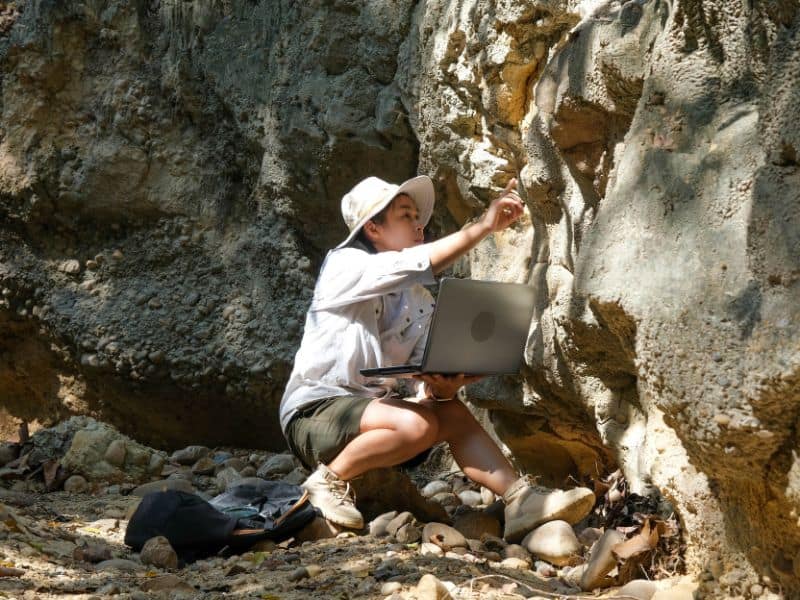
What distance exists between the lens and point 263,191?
Answer: 16.5 feet

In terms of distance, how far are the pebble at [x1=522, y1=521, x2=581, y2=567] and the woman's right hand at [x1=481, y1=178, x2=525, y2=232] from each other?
926 millimetres

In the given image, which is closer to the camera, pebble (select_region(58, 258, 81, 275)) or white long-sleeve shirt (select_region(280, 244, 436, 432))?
white long-sleeve shirt (select_region(280, 244, 436, 432))

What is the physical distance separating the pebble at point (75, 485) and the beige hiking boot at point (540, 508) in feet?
6.34

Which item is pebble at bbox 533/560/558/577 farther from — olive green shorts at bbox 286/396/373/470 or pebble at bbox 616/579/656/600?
olive green shorts at bbox 286/396/373/470

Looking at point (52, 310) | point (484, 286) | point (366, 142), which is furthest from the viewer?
point (52, 310)

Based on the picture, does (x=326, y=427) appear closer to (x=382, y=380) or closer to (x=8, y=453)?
(x=382, y=380)

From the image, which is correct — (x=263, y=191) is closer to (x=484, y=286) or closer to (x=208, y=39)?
(x=208, y=39)

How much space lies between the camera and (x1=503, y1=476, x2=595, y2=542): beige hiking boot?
296 cm

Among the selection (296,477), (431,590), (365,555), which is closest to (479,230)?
(365,555)

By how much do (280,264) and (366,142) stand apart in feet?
2.80

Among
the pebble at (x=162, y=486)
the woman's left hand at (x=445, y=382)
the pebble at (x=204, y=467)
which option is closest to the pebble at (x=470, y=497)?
the woman's left hand at (x=445, y=382)

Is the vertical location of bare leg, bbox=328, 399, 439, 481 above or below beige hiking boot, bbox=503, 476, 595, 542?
above

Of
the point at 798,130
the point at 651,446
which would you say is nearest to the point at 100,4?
the point at 651,446

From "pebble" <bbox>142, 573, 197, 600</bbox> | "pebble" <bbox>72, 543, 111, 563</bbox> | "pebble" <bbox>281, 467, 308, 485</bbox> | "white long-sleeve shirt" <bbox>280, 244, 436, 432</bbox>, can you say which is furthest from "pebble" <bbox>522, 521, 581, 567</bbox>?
"pebble" <bbox>281, 467, 308, 485</bbox>
